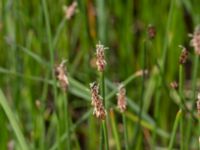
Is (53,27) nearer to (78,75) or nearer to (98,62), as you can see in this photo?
(78,75)

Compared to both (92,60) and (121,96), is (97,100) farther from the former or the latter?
(92,60)

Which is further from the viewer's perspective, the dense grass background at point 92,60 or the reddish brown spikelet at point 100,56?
the dense grass background at point 92,60

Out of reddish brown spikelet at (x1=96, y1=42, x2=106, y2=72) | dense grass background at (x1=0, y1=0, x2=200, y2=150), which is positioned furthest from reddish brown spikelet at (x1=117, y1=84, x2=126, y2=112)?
dense grass background at (x1=0, y1=0, x2=200, y2=150)

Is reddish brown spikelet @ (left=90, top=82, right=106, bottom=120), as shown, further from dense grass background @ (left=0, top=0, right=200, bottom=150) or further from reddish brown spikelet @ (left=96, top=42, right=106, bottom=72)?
dense grass background @ (left=0, top=0, right=200, bottom=150)

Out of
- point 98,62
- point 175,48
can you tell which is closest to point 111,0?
point 175,48

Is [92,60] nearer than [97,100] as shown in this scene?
No

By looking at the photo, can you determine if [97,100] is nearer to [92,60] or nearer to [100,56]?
[100,56]

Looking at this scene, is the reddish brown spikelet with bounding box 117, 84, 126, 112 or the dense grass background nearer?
the reddish brown spikelet with bounding box 117, 84, 126, 112

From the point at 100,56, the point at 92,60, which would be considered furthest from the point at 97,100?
the point at 92,60

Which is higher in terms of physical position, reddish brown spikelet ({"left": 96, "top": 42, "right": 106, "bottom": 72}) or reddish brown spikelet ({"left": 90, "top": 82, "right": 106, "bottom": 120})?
reddish brown spikelet ({"left": 96, "top": 42, "right": 106, "bottom": 72})

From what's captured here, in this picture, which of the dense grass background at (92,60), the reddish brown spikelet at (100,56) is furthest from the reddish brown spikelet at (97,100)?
the dense grass background at (92,60)

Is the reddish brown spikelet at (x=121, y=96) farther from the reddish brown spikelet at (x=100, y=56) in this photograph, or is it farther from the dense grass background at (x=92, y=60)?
the dense grass background at (x=92, y=60)
